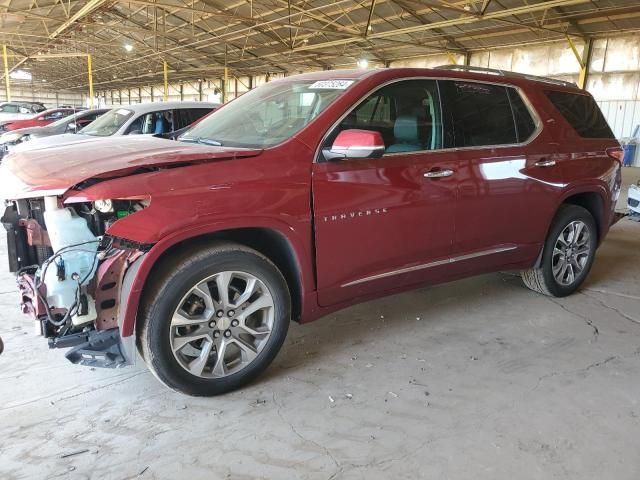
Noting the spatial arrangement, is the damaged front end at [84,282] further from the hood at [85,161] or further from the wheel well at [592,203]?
the wheel well at [592,203]

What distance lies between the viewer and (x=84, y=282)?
2.29m

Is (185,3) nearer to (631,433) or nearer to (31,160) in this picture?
(31,160)

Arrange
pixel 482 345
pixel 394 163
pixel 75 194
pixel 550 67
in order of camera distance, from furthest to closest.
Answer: pixel 550 67 < pixel 482 345 < pixel 394 163 < pixel 75 194

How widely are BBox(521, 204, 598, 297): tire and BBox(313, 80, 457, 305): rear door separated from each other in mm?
1261

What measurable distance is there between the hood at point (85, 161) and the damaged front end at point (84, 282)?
12 cm

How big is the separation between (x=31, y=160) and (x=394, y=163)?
203 cm

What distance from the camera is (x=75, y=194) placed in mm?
2234

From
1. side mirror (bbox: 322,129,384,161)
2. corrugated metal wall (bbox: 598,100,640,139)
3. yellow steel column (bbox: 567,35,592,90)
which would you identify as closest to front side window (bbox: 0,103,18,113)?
side mirror (bbox: 322,129,384,161)

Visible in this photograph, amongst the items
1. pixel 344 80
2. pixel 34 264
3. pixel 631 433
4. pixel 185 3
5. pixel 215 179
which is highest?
pixel 185 3

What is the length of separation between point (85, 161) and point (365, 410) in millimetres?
1910

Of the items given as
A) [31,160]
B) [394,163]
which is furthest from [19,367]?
[394,163]

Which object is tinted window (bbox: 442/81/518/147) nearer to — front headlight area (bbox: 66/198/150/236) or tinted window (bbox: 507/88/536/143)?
tinted window (bbox: 507/88/536/143)

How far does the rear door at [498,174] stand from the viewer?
3.35 meters

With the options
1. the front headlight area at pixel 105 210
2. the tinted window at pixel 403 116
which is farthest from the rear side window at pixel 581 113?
the front headlight area at pixel 105 210
